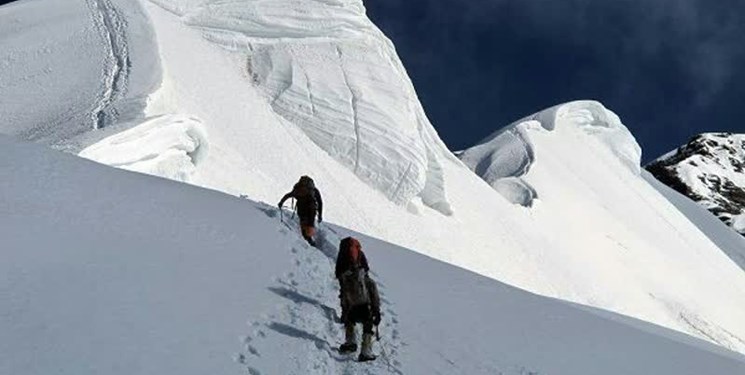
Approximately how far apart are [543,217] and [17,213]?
32.4m

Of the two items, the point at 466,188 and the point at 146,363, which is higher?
the point at 146,363

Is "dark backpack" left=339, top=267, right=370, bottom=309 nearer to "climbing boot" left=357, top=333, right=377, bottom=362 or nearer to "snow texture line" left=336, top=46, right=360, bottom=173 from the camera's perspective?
"climbing boot" left=357, top=333, right=377, bottom=362

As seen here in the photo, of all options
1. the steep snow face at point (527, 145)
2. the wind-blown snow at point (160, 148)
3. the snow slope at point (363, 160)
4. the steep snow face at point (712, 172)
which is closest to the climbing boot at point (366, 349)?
the wind-blown snow at point (160, 148)

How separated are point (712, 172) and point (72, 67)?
9816cm

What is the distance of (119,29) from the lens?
31.0 m

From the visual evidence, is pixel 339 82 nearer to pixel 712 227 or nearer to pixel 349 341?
pixel 349 341

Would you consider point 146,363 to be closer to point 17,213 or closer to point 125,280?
point 125,280

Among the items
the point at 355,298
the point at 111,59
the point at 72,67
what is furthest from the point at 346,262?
the point at 111,59

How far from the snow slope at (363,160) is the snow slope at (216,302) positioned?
7.93 metres

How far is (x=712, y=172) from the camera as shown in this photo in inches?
4528

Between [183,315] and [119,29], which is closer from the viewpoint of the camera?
[183,315]

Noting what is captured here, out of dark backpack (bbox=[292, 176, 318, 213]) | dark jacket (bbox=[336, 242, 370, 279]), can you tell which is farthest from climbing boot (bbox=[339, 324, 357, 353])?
dark backpack (bbox=[292, 176, 318, 213])

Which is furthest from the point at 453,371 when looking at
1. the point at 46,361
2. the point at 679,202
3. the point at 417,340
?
the point at 679,202

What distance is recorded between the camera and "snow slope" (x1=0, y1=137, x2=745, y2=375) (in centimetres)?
903
